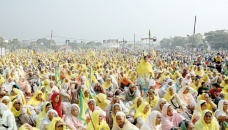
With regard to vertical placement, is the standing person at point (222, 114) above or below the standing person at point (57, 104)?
below

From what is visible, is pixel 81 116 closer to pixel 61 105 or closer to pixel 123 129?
pixel 61 105

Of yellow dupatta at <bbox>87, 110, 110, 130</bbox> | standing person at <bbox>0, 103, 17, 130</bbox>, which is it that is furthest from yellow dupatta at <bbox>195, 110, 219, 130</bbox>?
standing person at <bbox>0, 103, 17, 130</bbox>

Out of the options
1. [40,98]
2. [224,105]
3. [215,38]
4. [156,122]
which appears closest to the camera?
[156,122]

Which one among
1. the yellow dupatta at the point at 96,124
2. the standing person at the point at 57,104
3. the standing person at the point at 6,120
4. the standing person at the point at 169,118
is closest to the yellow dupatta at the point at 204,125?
the standing person at the point at 169,118

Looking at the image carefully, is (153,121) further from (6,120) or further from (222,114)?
(6,120)

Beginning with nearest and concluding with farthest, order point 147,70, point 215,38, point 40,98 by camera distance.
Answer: point 40,98
point 147,70
point 215,38

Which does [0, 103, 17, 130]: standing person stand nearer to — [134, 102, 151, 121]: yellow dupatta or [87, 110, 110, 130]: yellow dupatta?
[87, 110, 110, 130]: yellow dupatta

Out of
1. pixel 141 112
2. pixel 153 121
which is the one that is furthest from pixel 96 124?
pixel 141 112

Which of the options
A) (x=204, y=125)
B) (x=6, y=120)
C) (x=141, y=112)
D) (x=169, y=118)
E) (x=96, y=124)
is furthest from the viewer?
(x=141, y=112)

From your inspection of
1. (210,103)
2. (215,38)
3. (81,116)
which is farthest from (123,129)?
(215,38)

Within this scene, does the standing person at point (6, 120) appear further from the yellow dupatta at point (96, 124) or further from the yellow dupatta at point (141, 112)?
the yellow dupatta at point (141, 112)

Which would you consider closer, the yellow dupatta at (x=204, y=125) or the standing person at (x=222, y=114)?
the yellow dupatta at (x=204, y=125)

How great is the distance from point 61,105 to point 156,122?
1874 mm

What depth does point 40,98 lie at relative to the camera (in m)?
7.03
